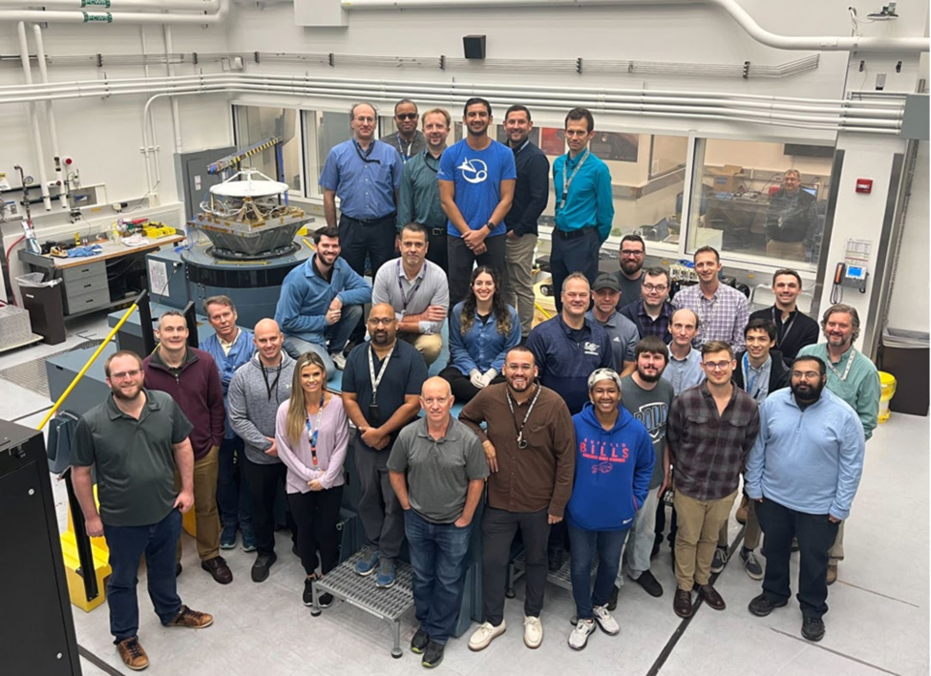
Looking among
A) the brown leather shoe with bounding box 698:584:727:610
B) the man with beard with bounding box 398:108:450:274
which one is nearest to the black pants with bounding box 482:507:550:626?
the brown leather shoe with bounding box 698:584:727:610

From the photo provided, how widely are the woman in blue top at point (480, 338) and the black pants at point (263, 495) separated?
113 centimetres

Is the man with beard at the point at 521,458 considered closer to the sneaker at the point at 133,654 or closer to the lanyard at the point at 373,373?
the lanyard at the point at 373,373

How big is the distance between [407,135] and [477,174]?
1.01m

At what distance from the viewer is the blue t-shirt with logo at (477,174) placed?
5113 millimetres

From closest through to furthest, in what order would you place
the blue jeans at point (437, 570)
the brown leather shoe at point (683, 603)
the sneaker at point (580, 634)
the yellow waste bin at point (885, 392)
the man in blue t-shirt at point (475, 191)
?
the blue jeans at point (437, 570)
the sneaker at point (580, 634)
the brown leather shoe at point (683, 603)
the man in blue t-shirt at point (475, 191)
the yellow waste bin at point (885, 392)

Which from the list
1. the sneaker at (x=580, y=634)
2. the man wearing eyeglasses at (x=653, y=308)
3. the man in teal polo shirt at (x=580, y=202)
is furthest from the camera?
the man in teal polo shirt at (x=580, y=202)

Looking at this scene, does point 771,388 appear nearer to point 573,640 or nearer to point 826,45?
point 573,640

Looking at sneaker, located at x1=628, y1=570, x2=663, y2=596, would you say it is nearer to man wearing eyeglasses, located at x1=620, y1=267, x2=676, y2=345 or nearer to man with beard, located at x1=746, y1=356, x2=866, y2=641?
man with beard, located at x1=746, y1=356, x2=866, y2=641

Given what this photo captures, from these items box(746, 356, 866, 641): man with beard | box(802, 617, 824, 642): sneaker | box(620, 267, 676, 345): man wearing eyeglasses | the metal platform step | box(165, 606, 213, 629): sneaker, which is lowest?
box(165, 606, 213, 629): sneaker

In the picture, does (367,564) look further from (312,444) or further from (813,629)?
(813,629)

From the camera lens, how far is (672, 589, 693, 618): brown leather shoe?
439 centimetres

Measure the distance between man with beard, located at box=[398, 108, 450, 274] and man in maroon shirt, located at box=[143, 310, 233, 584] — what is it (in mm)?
1857

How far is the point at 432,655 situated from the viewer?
13.2 ft

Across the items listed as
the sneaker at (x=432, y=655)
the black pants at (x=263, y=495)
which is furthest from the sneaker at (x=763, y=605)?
the black pants at (x=263, y=495)
